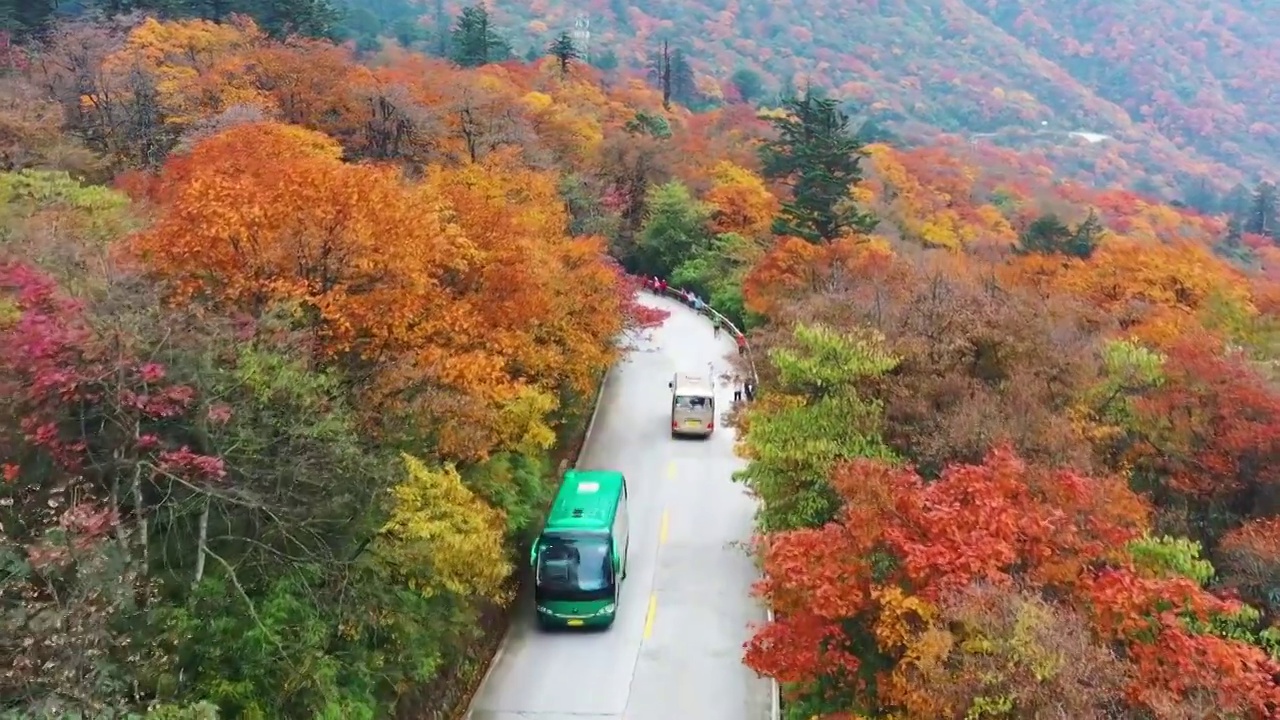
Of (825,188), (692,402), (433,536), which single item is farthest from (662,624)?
(825,188)

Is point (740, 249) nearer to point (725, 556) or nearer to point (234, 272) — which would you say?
point (725, 556)

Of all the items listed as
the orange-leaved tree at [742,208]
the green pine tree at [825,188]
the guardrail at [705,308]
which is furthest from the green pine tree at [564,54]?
the green pine tree at [825,188]

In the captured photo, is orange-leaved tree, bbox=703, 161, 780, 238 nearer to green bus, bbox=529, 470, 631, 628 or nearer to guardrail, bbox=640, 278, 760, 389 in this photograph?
guardrail, bbox=640, 278, 760, 389

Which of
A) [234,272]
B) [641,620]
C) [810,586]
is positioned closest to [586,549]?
[641,620]

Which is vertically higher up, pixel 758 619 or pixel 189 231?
pixel 189 231

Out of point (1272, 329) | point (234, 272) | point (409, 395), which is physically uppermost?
point (234, 272)

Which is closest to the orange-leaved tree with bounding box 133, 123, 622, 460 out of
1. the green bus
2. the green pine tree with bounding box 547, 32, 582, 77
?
the green bus

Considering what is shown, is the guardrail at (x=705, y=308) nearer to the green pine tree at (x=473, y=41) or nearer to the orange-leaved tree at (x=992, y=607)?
the orange-leaved tree at (x=992, y=607)
